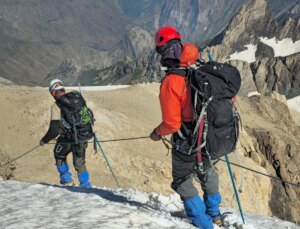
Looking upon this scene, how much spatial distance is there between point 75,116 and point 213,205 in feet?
18.3

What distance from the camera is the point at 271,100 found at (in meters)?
62.7

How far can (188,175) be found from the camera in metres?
8.23

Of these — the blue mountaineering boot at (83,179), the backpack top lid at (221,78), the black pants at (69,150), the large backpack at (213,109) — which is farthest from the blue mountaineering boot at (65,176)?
the backpack top lid at (221,78)

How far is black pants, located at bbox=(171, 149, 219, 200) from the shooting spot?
812cm

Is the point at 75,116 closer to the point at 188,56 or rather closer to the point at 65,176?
the point at 65,176

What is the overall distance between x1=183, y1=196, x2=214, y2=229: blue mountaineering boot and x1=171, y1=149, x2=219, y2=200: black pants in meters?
0.11

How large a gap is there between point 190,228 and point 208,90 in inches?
104

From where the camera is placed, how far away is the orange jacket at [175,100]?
7.52 m

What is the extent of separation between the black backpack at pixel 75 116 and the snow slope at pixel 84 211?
7.49 ft

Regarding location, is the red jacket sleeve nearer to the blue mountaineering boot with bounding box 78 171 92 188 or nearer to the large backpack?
the large backpack

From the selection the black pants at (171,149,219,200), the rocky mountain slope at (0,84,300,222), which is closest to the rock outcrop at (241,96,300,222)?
the rocky mountain slope at (0,84,300,222)


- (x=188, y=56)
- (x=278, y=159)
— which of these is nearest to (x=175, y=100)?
(x=188, y=56)

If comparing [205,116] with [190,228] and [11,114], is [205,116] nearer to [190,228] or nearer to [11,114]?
[190,228]

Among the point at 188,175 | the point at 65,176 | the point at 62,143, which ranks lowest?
the point at 188,175
